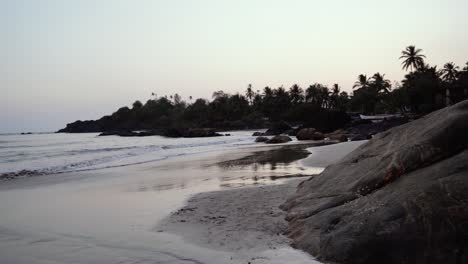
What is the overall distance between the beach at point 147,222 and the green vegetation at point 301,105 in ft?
130

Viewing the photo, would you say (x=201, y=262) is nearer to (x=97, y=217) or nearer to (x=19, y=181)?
(x=97, y=217)

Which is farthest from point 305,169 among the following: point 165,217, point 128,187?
point 165,217

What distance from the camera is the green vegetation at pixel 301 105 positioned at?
6109cm

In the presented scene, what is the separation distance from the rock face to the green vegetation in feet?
136

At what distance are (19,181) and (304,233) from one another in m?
14.2

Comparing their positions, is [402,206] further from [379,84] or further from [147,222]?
[379,84]

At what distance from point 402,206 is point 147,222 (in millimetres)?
5067

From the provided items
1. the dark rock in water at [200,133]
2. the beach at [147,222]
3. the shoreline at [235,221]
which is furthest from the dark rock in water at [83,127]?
the shoreline at [235,221]

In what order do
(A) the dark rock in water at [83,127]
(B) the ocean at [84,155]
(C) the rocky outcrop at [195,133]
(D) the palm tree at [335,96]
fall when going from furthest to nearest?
(A) the dark rock in water at [83,127]
(D) the palm tree at [335,96]
(C) the rocky outcrop at [195,133]
(B) the ocean at [84,155]

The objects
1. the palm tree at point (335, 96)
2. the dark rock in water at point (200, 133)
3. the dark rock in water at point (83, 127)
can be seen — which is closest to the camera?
the dark rock in water at point (200, 133)

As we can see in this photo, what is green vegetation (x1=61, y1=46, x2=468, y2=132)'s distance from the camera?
6109 cm

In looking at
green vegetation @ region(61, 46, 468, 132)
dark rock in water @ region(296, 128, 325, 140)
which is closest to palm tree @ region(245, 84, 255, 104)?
green vegetation @ region(61, 46, 468, 132)

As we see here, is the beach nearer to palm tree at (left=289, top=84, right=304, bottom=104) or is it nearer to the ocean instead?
the ocean

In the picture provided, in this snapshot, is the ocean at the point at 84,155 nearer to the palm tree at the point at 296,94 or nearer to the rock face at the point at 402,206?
the rock face at the point at 402,206
